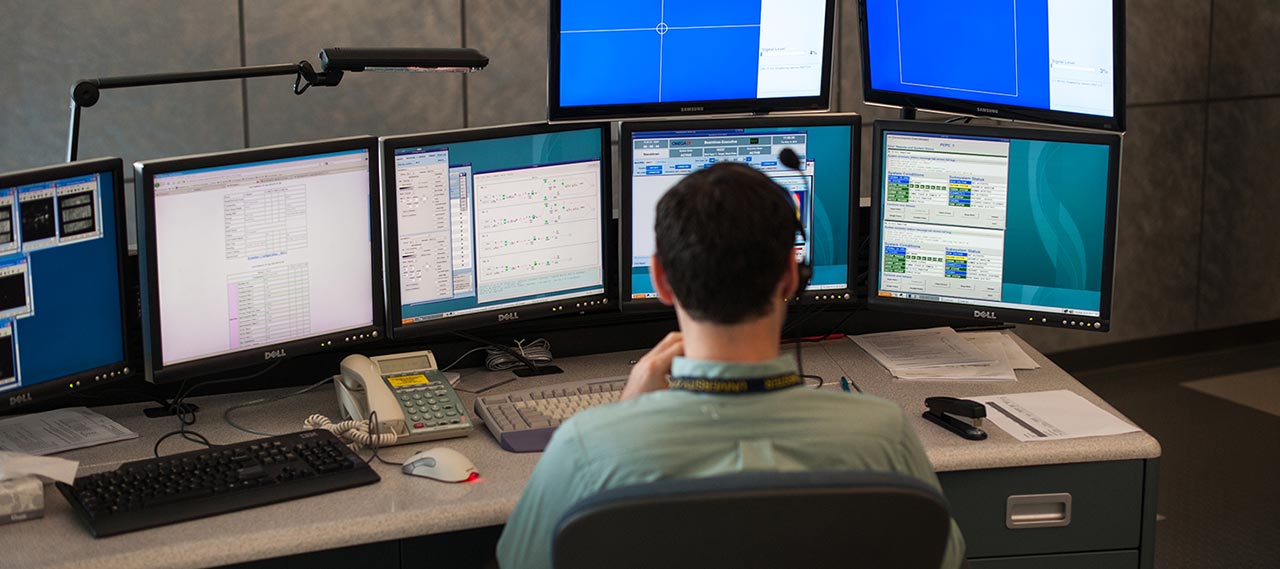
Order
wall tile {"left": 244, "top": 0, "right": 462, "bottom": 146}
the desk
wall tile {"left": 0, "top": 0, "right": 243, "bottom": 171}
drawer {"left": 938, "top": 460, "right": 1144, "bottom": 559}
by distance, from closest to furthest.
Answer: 1. the desk
2. drawer {"left": 938, "top": 460, "right": 1144, "bottom": 559}
3. wall tile {"left": 0, "top": 0, "right": 243, "bottom": 171}
4. wall tile {"left": 244, "top": 0, "right": 462, "bottom": 146}

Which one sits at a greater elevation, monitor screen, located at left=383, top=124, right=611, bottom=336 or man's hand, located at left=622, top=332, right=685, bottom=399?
monitor screen, located at left=383, top=124, right=611, bottom=336

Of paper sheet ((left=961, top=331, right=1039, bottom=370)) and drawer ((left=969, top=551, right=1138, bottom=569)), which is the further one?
paper sheet ((left=961, top=331, right=1039, bottom=370))

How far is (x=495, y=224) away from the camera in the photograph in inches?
98.1

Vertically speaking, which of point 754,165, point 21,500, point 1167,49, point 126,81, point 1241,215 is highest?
point 1167,49

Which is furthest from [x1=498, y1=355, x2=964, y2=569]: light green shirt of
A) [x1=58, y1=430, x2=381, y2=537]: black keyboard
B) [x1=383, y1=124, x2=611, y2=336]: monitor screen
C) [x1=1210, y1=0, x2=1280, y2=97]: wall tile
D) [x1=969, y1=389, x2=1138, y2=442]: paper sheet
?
[x1=1210, y1=0, x2=1280, y2=97]: wall tile

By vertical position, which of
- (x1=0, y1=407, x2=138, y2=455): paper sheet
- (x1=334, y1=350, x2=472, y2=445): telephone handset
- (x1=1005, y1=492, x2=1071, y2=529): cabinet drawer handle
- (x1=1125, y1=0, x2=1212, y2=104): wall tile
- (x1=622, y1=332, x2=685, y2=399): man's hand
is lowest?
(x1=1005, y1=492, x2=1071, y2=529): cabinet drawer handle

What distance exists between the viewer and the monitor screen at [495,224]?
7.92ft

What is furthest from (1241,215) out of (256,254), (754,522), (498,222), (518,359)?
(754,522)

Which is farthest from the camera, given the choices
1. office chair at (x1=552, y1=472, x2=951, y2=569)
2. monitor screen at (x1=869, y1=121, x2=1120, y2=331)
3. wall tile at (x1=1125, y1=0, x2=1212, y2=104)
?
wall tile at (x1=1125, y1=0, x2=1212, y2=104)

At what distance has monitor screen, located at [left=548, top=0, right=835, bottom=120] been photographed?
8.48 feet

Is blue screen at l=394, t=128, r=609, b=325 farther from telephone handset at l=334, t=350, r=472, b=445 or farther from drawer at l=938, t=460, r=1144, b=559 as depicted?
drawer at l=938, t=460, r=1144, b=559

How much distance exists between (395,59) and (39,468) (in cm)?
93

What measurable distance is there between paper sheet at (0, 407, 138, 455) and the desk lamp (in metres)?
0.45

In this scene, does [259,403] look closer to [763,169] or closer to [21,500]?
[21,500]
